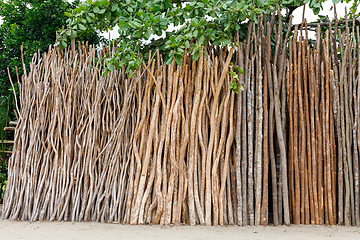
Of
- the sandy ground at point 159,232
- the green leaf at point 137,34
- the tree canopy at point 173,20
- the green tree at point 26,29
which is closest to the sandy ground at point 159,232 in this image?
the sandy ground at point 159,232

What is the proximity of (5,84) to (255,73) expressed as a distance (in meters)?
3.78

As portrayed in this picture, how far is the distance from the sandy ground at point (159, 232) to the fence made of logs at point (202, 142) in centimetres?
13

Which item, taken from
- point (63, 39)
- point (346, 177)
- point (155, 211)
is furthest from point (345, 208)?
point (63, 39)

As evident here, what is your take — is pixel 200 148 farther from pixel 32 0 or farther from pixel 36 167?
pixel 32 0

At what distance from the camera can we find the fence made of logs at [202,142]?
256 centimetres

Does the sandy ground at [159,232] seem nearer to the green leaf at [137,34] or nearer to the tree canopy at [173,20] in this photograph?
the tree canopy at [173,20]

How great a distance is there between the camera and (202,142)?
8.58 ft

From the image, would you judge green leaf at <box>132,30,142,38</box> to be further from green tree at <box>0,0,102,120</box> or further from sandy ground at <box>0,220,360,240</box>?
green tree at <box>0,0,102,120</box>

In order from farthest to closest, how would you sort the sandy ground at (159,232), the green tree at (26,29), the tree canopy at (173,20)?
the green tree at (26,29), the tree canopy at (173,20), the sandy ground at (159,232)

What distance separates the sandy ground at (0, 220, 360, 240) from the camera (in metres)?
2.17

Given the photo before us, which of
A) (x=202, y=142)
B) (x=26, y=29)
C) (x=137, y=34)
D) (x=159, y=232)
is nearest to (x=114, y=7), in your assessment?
(x=137, y=34)

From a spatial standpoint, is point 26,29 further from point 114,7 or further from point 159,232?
point 159,232

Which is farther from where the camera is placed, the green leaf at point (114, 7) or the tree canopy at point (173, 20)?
the green leaf at point (114, 7)

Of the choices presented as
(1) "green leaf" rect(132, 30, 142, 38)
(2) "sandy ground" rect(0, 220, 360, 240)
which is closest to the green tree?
(1) "green leaf" rect(132, 30, 142, 38)
